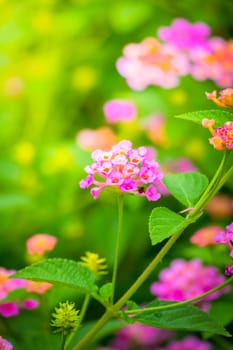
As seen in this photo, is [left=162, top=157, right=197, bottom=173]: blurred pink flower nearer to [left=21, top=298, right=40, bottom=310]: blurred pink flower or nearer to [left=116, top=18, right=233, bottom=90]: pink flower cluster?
[left=116, top=18, right=233, bottom=90]: pink flower cluster

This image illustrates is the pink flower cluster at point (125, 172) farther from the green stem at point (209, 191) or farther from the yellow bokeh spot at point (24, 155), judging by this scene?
the yellow bokeh spot at point (24, 155)

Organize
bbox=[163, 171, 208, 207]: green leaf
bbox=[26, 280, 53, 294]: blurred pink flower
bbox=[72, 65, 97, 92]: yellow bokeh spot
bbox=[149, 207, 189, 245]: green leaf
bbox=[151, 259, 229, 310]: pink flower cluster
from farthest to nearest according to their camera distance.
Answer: bbox=[72, 65, 97, 92]: yellow bokeh spot
bbox=[151, 259, 229, 310]: pink flower cluster
bbox=[26, 280, 53, 294]: blurred pink flower
bbox=[163, 171, 208, 207]: green leaf
bbox=[149, 207, 189, 245]: green leaf

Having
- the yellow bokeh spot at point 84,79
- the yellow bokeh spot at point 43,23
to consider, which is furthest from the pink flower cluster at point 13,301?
the yellow bokeh spot at point 43,23

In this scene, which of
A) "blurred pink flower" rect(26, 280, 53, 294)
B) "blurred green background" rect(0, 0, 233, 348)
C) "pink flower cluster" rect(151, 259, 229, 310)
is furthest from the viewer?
"blurred green background" rect(0, 0, 233, 348)

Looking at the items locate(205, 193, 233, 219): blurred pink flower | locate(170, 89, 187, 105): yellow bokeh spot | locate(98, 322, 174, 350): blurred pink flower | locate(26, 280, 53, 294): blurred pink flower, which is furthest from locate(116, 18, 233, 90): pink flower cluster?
locate(26, 280, 53, 294): blurred pink flower

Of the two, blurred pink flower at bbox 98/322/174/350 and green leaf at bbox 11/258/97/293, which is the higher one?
green leaf at bbox 11/258/97/293

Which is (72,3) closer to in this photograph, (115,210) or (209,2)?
(209,2)
